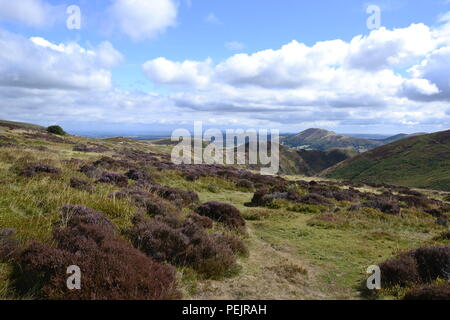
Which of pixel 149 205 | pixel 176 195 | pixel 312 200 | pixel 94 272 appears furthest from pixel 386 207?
pixel 94 272

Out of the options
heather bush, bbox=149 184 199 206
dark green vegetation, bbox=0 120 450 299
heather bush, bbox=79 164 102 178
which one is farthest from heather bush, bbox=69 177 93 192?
heather bush, bbox=149 184 199 206

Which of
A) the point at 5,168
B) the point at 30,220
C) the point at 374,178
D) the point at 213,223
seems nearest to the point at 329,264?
the point at 213,223

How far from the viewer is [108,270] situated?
199 inches

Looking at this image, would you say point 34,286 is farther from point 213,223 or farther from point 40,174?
point 40,174

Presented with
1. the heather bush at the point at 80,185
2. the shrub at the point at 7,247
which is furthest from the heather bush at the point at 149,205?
the shrub at the point at 7,247

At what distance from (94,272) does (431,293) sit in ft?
19.0

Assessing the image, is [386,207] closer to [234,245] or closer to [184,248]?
[234,245]

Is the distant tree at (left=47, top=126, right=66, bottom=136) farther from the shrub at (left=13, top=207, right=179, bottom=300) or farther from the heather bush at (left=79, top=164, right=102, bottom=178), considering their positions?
the shrub at (left=13, top=207, right=179, bottom=300)

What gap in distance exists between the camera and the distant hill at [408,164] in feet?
241

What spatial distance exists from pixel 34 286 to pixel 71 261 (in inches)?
23.8

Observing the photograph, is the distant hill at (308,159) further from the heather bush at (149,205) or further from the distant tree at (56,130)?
the heather bush at (149,205)

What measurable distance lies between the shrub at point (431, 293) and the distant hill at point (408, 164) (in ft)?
228

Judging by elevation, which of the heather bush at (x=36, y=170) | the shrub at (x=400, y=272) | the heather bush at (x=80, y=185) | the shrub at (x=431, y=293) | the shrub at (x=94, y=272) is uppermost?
the heather bush at (x=36, y=170)
